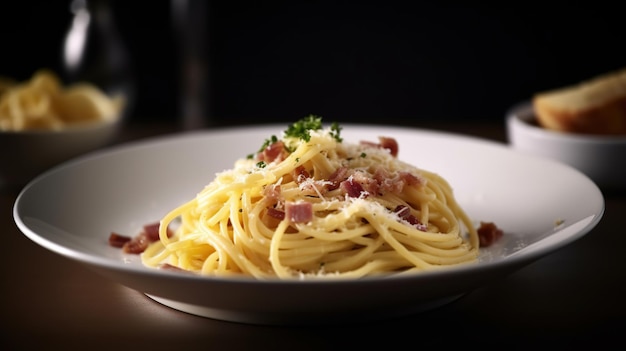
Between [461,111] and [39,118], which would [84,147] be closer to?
[39,118]

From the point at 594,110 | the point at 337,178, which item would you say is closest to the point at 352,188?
the point at 337,178

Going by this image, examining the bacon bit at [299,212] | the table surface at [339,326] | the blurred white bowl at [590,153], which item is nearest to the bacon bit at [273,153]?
the bacon bit at [299,212]

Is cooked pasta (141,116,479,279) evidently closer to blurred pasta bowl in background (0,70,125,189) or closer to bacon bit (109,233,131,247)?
bacon bit (109,233,131,247)

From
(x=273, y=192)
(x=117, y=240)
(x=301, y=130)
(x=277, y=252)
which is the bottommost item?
(x=117, y=240)

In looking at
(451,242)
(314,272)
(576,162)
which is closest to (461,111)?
(576,162)

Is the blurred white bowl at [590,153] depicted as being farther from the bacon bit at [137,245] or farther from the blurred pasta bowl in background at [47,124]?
the blurred pasta bowl in background at [47,124]

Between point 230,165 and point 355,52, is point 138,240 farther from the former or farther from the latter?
point 355,52
